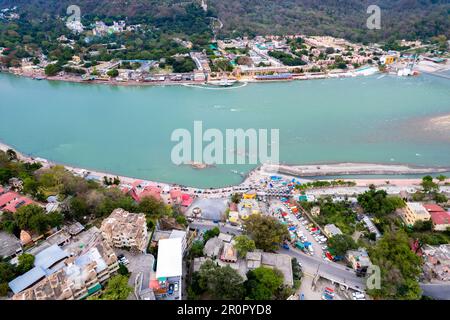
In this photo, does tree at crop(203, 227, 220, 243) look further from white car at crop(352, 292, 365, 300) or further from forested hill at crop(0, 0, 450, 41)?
forested hill at crop(0, 0, 450, 41)

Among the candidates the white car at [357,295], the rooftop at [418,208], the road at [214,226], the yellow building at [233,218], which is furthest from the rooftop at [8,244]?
the rooftop at [418,208]

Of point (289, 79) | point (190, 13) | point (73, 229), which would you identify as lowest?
point (73, 229)

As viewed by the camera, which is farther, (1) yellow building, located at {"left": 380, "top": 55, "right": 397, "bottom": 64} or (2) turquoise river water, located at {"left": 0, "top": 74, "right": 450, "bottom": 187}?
(1) yellow building, located at {"left": 380, "top": 55, "right": 397, "bottom": 64}

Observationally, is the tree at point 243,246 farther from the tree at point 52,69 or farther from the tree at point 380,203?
the tree at point 52,69

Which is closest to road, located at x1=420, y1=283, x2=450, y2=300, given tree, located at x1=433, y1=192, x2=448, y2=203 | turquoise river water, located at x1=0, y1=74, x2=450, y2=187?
tree, located at x1=433, y1=192, x2=448, y2=203

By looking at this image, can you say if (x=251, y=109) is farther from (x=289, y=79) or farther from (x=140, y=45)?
(x=140, y=45)

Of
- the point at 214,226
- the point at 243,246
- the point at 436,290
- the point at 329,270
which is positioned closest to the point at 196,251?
the point at 243,246

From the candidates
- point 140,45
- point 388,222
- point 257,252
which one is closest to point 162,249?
point 257,252
